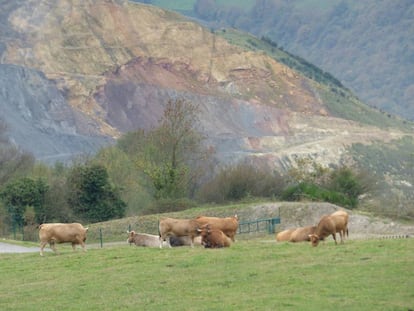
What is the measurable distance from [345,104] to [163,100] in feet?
127

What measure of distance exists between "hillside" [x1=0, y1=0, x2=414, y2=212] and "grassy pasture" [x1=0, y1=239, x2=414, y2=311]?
314 ft

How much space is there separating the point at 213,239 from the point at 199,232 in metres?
1.50

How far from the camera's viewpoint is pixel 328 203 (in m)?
58.0

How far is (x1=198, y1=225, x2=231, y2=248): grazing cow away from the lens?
33188mm

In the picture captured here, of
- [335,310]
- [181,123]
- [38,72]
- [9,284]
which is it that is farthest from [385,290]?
[38,72]

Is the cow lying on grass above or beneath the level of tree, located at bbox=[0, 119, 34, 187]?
beneath

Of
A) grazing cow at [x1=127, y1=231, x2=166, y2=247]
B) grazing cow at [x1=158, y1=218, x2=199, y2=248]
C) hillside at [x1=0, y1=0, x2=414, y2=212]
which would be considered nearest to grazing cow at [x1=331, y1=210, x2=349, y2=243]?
grazing cow at [x1=158, y1=218, x2=199, y2=248]

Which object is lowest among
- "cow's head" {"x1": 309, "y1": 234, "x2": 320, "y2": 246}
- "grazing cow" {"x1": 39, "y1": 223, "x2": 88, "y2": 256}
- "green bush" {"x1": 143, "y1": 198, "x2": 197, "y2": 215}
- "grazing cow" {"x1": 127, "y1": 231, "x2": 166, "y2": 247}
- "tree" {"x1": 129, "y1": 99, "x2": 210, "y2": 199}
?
"cow's head" {"x1": 309, "y1": 234, "x2": 320, "y2": 246}

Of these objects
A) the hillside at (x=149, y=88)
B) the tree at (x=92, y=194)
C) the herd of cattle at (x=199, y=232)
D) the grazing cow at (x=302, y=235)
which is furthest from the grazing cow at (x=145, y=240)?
the hillside at (x=149, y=88)

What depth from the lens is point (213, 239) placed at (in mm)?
33312

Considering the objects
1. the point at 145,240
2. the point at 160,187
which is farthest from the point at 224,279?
the point at 160,187

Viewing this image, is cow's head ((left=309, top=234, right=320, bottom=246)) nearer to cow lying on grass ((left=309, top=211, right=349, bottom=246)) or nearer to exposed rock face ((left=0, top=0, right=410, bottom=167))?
cow lying on grass ((left=309, top=211, right=349, bottom=246))

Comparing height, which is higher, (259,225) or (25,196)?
(25,196)

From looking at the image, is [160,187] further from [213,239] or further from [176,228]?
[213,239]
